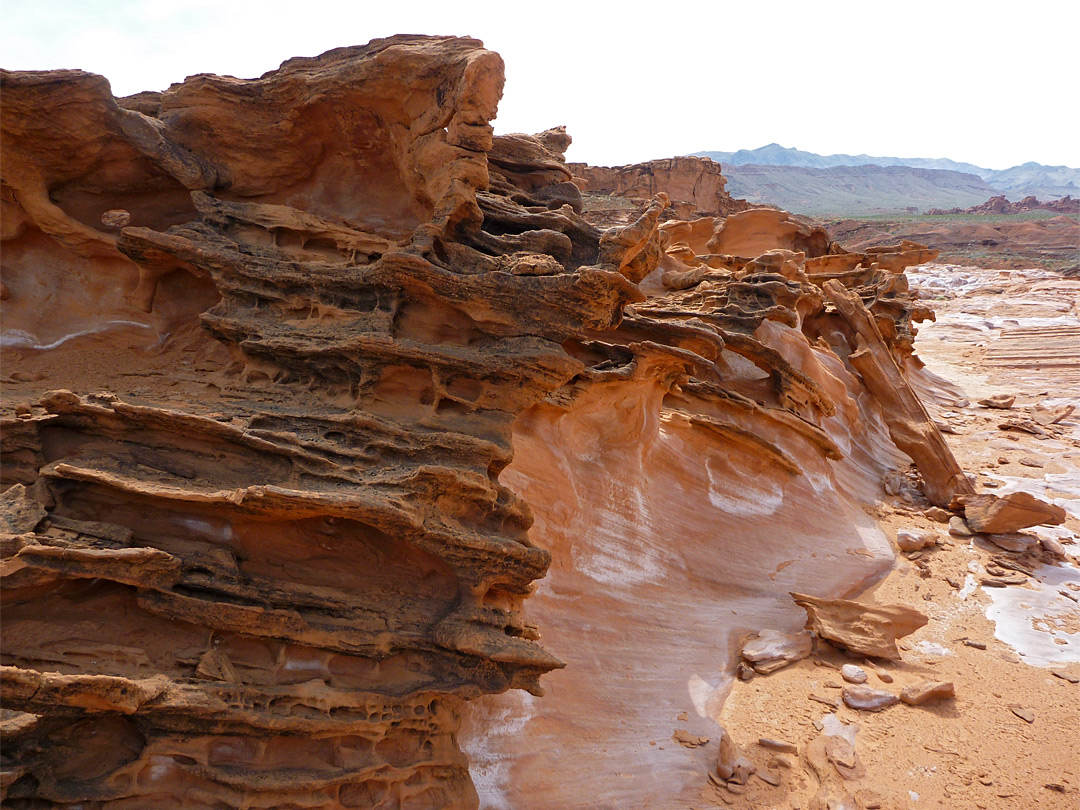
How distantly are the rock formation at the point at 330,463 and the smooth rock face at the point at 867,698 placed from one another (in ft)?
3.18

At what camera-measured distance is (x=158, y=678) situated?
359cm

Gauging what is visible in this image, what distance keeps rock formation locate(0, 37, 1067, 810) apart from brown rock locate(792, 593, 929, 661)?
63cm

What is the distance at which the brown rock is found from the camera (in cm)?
648

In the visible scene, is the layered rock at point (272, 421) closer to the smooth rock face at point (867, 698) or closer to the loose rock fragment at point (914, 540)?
the smooth rock face at point (867, 698)

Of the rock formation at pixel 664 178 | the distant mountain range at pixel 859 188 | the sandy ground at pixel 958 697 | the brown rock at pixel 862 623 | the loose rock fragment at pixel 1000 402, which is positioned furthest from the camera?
the distant mountain range at pixel 859 188

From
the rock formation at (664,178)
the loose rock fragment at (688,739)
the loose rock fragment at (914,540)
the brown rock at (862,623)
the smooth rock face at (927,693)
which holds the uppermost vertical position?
the rock formation at (664,178)

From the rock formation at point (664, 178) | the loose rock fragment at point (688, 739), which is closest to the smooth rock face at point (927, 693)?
the loose rock fragment at point (688, 739)

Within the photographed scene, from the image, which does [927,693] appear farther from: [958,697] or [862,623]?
[862,623]

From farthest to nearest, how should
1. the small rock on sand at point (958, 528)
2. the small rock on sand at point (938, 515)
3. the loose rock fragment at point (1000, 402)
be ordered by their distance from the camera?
the loose rock fragment at point (1000, 402) → the small rock on sand at point (938, 515) → the small rock on sand at point (958, 528)

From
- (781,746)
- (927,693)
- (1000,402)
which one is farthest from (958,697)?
(1000,402)

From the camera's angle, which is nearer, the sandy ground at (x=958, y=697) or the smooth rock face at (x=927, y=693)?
the sandy ground at (x=958, y=697)

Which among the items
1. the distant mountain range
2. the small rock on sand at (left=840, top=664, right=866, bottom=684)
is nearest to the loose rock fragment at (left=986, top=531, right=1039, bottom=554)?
the small rock on sand at (left=840, top=664, right=866, bottom=684)

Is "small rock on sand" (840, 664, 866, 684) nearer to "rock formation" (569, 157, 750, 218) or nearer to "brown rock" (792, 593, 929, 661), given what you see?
"brown rock" (792, 593, 929, 661)

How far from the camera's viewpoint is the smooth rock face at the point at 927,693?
5.79 metres
